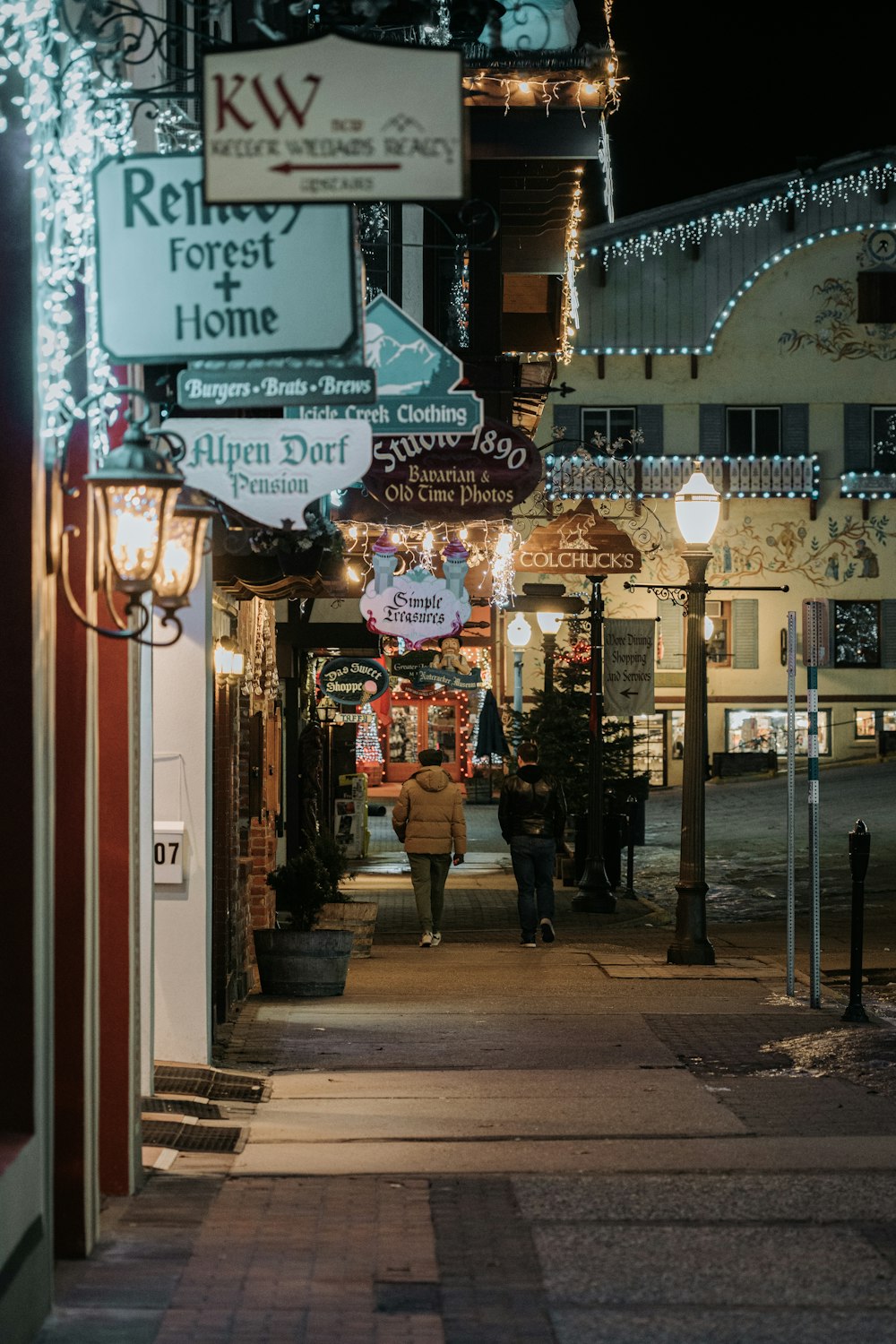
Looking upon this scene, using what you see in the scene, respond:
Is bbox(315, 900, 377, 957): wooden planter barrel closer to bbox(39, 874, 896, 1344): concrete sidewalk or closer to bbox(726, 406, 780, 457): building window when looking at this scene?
bbox(39, 874, 896, 1344): concrete sidewalk

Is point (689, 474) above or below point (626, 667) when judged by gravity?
above

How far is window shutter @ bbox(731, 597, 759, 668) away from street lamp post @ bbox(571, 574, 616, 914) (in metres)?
19.3

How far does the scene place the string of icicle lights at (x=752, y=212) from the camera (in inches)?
1555

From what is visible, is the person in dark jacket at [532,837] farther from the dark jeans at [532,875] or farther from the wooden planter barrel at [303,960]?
the wooden planter barrel at [303,960]

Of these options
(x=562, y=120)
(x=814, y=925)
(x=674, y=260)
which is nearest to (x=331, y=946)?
(x=814, y=925)

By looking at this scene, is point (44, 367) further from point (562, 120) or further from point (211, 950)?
point (562, 120)

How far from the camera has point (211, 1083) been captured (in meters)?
9.55

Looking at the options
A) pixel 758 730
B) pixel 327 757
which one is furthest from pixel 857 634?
pixel 327 757

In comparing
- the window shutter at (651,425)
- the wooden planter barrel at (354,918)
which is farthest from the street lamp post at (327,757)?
the window shutter at (651,425)

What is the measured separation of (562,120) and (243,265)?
9.88 m

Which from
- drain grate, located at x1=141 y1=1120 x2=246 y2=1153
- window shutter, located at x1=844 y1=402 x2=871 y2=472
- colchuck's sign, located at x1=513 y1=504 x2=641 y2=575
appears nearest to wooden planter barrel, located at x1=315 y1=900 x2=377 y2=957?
colchuck's sign, located at x1=513 y1=504 x2=641 y2=575

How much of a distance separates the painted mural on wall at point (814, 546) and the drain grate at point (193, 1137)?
1311 inches

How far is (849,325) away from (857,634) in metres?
6.98

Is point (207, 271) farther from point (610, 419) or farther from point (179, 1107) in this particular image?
point (610, 419)
